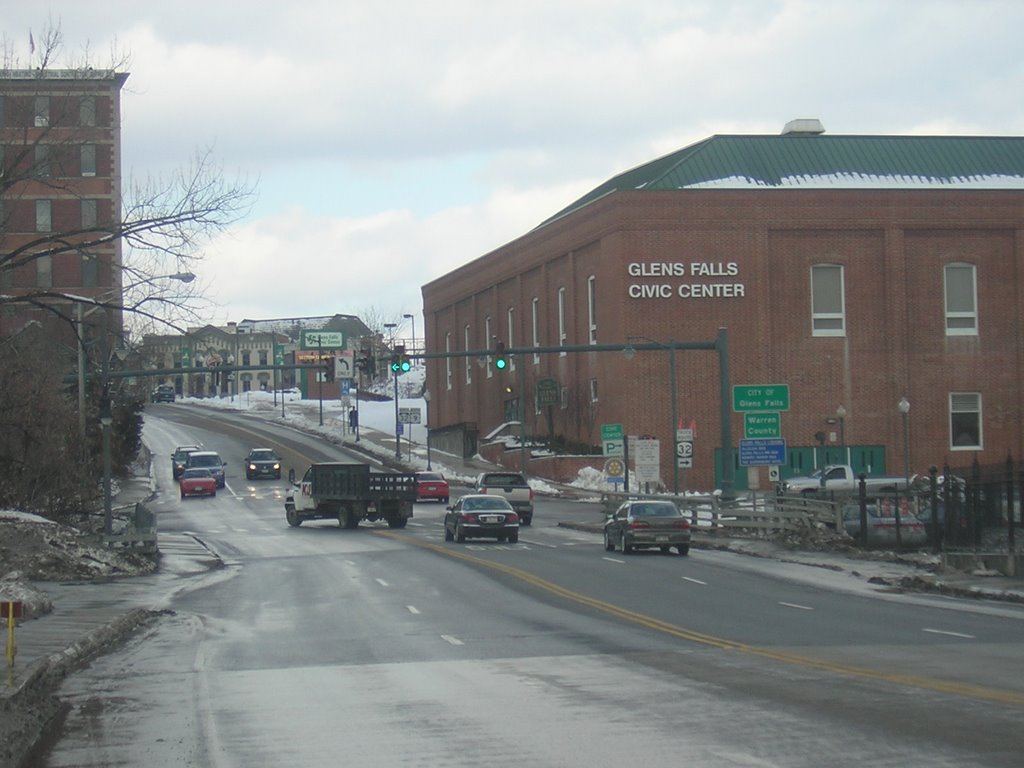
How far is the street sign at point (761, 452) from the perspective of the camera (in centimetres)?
4131

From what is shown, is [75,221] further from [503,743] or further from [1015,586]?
[503,743]

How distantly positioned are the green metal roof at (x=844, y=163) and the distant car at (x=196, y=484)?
25.6 m

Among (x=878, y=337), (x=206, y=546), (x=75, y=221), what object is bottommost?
(x=206, y=546)

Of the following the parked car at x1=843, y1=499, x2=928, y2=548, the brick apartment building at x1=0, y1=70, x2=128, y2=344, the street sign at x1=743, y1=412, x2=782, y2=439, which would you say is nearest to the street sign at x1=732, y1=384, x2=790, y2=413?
the street sign at x1=743, y1=412, x2=782, y2=439

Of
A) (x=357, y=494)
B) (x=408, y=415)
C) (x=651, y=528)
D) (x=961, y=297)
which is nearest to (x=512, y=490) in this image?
(x=357, y=494)

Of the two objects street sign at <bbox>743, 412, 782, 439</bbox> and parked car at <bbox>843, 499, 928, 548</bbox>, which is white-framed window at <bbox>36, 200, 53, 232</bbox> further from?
parked car at <bbox>843, 499, 928, 548</bbox>

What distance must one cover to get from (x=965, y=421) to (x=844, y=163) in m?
15.2

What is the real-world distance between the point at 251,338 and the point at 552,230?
11286 cm

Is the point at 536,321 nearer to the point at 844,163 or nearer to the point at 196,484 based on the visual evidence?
the point at 844,163

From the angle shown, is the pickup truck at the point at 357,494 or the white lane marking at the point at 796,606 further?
the pickup truck at the point at 357,494

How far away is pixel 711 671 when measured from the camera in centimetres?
1561

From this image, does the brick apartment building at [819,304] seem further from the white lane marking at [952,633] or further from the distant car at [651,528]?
the white lane marking at [952,633]

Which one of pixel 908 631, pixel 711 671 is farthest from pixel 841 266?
pixel 711 671

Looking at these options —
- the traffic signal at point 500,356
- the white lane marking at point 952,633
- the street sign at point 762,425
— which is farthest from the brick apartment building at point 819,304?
the white lane marking at point 952,633
